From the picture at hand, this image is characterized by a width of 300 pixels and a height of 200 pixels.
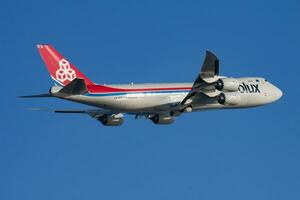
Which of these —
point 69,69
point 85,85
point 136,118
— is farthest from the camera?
point 136,118

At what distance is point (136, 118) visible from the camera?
78688mm

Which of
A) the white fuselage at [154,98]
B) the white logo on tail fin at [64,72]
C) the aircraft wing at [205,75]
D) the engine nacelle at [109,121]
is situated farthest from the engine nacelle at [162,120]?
the white logo on tail fin at [64,72]

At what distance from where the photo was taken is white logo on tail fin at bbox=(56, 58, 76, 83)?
72.2 m

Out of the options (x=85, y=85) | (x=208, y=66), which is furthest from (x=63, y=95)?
(x=208, y=66)

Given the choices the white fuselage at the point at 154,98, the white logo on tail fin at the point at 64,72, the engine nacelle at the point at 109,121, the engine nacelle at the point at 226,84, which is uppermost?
the white logo on tail fin at the point at 64,72

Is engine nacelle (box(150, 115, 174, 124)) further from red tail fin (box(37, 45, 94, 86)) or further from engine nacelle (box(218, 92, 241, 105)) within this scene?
red tail fin (box(37, 45, 94, 86))

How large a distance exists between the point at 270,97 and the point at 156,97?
14810 millimetres

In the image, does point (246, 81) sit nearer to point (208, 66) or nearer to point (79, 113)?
point (208, 66)

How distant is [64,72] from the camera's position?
72688 millimetres

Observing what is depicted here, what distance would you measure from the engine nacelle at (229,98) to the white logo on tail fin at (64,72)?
1474cm

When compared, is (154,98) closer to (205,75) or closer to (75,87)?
(205,75)

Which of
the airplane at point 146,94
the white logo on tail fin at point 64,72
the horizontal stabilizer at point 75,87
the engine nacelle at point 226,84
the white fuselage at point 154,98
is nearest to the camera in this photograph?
the horizontal stabilizer at point 75,87

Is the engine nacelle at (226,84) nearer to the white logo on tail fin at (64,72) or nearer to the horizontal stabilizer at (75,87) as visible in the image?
the horizontal stabilizer at (75,87)

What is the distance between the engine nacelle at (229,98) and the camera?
73.6 meters
